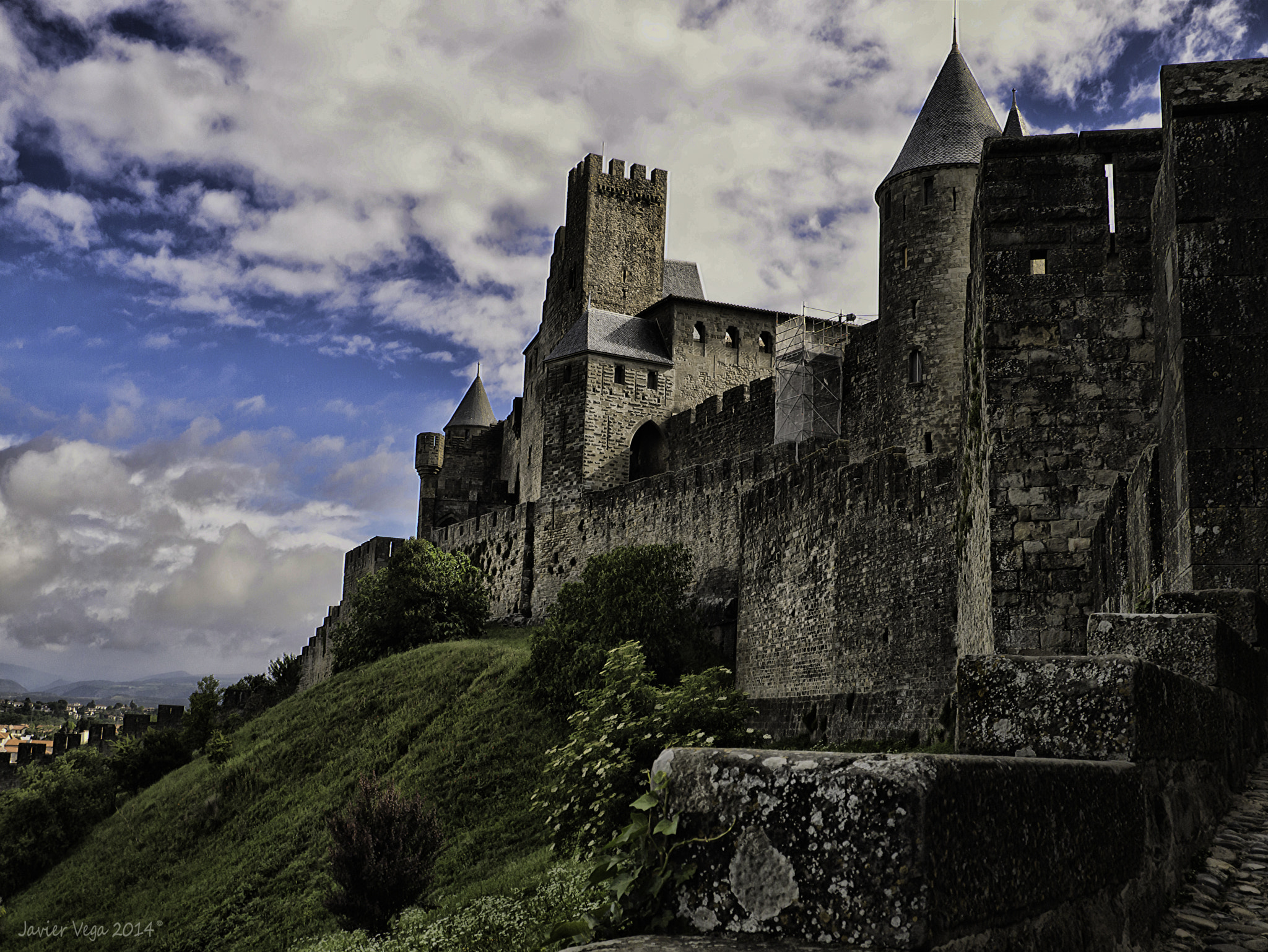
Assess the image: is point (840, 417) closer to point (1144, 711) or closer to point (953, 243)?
point (953, 243)

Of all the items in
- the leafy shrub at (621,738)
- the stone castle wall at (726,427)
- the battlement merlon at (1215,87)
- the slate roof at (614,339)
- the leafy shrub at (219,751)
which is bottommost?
the leafy shrub at (219,751)

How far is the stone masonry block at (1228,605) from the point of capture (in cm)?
599

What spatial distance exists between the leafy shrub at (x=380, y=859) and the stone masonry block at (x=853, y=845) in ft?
48.9

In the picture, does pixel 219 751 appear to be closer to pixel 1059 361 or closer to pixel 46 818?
pixel 46 818

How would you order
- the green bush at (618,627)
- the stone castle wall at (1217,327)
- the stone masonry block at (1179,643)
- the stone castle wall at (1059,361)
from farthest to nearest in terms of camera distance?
the green bush at (618,627)
the stone castle wall at (1059,361)
the stone castle wall at (1217,327)
the stone masonry block at (1179,643)

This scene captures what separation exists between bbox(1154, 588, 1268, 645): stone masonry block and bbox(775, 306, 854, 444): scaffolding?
27.0 m

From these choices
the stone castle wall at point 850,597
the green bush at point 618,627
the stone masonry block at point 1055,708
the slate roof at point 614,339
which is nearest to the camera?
the stone masonry block at point 1055,708

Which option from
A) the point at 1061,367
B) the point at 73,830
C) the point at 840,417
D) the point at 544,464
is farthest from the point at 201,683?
the point at 1061,367

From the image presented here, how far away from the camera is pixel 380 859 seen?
16172 millimetres

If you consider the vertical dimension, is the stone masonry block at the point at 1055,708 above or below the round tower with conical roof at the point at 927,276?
below

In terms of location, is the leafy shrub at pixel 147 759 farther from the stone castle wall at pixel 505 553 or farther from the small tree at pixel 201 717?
the stone castle wall at pixel 505 553

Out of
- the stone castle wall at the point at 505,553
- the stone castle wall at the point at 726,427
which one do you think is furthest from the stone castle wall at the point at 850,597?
the stone castle wall at the point at 505,553

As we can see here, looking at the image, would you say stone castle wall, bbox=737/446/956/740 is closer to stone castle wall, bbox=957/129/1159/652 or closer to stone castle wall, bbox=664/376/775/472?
stone castle wall, bbox=957/129/1159/652

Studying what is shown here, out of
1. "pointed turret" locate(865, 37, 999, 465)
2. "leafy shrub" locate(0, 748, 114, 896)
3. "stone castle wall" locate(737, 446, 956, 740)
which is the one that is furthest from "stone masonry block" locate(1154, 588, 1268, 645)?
"leafy shrub" locate(0, 748, 114, 896)
